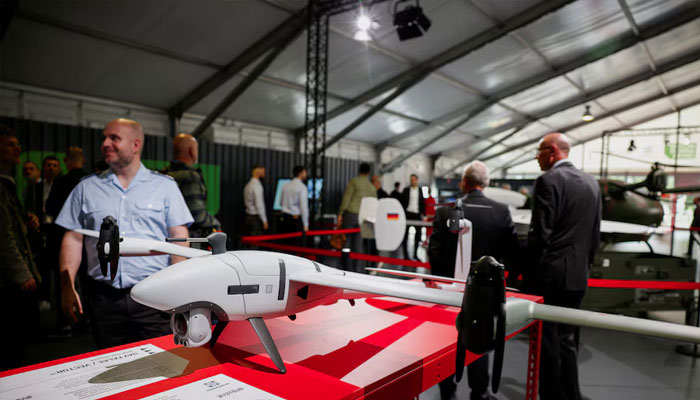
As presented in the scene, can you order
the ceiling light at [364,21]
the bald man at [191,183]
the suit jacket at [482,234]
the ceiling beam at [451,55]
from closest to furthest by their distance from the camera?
the suit jacket at [482,234], the bald man at [191,183], the ceiling light at [364,21], the ceiling beam at [451,55]

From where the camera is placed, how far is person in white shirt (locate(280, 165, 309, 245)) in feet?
22.0

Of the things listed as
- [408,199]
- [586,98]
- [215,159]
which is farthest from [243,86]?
[586,98]

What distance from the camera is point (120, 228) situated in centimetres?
190

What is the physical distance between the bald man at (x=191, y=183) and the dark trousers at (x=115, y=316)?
87cm

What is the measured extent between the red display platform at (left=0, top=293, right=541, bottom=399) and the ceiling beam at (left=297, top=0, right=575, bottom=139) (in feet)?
28.7

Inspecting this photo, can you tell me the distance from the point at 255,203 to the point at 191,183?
441 cm

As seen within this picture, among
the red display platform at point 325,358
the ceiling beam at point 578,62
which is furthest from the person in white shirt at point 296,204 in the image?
the ceiling beam at point 578,62

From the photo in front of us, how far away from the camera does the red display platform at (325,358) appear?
1.10 meters

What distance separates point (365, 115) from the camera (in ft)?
37.7

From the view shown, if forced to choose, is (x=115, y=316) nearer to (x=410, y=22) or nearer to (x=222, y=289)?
(x=222, y=289)

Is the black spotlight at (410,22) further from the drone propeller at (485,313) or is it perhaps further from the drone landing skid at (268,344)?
the drone propeller at (485,313)

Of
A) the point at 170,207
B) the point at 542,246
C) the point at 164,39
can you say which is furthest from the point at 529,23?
the point at 170,207

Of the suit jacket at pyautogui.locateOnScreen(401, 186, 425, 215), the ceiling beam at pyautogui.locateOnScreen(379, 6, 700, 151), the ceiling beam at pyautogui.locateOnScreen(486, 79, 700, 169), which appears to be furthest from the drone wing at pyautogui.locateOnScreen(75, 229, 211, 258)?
the ceiling beam at pyautogui.locateOnScreen(486, 79, 700, 169)

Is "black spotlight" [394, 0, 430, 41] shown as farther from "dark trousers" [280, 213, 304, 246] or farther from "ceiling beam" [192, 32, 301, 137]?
"dark trousers" [280, 213, 304, 246]
